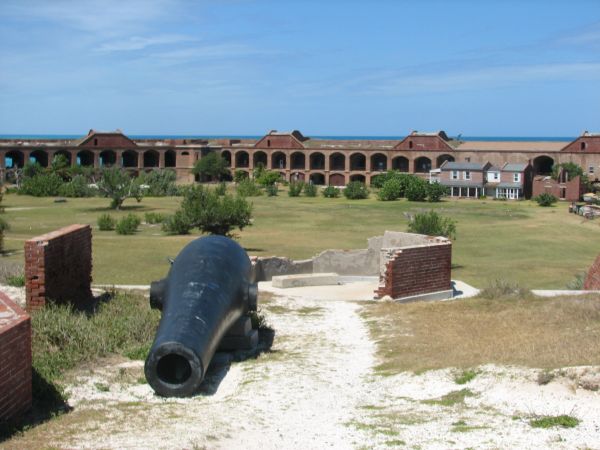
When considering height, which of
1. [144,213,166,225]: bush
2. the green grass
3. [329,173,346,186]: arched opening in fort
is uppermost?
[329,173,346,186]: arched opening in fort

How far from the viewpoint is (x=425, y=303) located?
14.2m

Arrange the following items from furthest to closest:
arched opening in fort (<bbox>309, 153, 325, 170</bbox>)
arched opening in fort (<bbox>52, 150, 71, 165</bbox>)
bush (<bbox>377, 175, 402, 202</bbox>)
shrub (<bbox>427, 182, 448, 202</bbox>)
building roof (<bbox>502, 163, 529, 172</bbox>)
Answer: arched opening in fort (<bbox>309, 153, 325, 170</bbox>) → arched opening in fort (<bbox>52, 150, 71, 165</bbox>) → building roof (<bbox>502, 163, 529, 172</bbox>) → shrub (<bbox>427, 182, 448, 202</bbox>) → bush (<bbox>377, 175, 402, 202</bbox>)

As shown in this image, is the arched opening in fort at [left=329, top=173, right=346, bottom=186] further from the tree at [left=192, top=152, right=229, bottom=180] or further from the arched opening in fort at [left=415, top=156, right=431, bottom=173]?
the tree at [left=192, top=152, right=229, bottom=180]

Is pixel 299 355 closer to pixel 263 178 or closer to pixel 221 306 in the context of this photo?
pixel 221 306

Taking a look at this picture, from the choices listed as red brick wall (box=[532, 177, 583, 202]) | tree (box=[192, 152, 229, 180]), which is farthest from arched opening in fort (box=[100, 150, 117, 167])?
red brick wall (box=[532, 177, 583, 202])

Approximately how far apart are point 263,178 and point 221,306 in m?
61.1

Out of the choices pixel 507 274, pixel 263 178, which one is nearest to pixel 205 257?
pixel 507 274

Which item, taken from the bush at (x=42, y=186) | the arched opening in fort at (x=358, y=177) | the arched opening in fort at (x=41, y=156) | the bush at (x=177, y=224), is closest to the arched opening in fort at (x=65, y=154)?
the arched opening in fort at (x=41, y=156)

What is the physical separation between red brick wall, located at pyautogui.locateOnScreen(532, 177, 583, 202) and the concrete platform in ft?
149

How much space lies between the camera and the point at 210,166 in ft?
246

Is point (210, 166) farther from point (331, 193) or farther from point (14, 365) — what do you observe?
point (14, 365)

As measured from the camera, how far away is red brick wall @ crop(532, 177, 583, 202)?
59969mm

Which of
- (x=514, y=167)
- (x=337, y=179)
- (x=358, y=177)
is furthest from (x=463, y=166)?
(x=337, y=179)

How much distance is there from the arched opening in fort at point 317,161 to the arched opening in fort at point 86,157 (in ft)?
64.0
